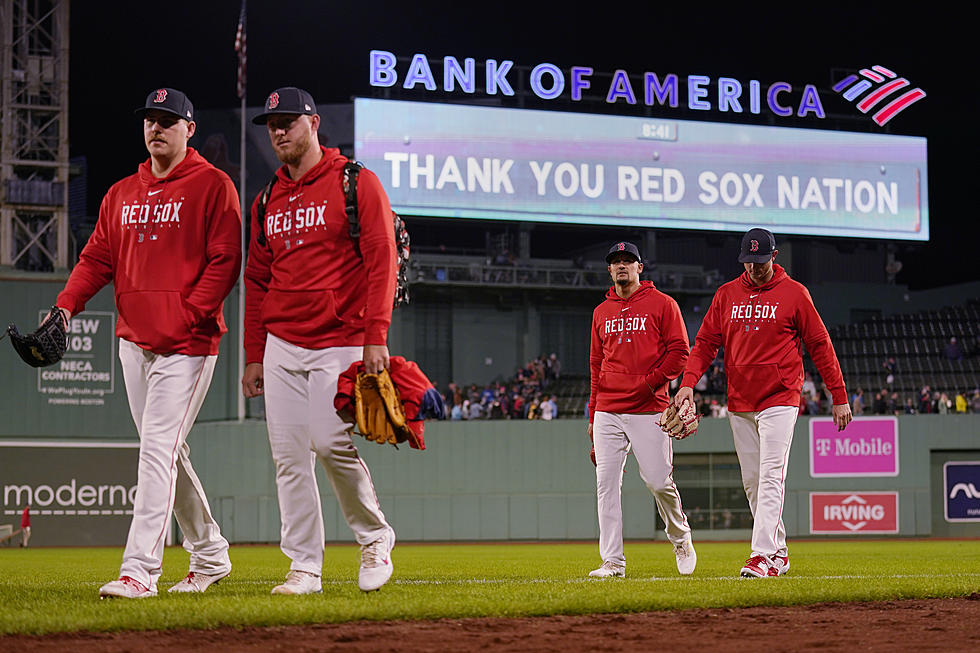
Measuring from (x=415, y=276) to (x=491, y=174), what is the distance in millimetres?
→ 3537

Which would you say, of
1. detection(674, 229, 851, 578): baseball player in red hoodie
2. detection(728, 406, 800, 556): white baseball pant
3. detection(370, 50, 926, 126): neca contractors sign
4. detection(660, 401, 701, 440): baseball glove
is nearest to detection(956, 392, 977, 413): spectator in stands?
detection(370, 50, 926, 126): neca contractors sign

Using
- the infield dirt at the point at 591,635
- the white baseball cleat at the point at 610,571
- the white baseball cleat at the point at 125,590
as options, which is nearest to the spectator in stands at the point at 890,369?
the white baseball cleat at the point at 610,571

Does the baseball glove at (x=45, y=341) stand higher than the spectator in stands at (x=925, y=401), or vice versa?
the baseball glove at (x=45, y=341)

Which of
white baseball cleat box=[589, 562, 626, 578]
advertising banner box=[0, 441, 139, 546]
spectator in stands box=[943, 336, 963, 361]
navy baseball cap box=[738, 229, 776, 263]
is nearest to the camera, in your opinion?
white baseball cleat box=[589, 562, 626, 578]

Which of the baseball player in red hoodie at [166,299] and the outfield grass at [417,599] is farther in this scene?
the baseball player in red hoodie at [166,299]

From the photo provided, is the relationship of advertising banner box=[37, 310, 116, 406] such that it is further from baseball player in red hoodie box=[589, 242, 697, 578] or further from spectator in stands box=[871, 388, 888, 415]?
baseball player in red hoodie box=[589, 242, 697, 578]

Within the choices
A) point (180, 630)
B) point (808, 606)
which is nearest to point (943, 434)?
point (808, 606)

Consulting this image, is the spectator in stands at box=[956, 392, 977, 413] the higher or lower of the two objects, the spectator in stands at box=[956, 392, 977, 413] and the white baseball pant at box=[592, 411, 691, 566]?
the higher

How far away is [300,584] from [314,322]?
125 centimetres

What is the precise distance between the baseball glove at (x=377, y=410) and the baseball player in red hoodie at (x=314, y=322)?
0.39 ft

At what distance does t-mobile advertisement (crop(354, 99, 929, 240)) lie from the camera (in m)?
31.2

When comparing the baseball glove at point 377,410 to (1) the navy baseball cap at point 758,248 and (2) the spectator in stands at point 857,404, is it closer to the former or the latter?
(1) the navy baseball cap at point 758,248

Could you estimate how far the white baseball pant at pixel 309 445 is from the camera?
5438mm

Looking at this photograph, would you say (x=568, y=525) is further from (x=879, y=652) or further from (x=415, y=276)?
(x=879, y=652)
